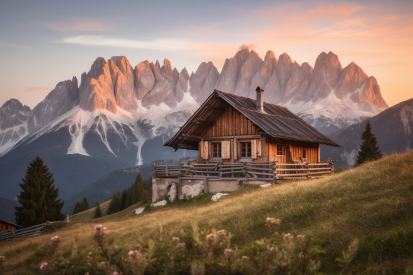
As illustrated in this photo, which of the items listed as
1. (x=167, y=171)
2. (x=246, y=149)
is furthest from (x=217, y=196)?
(x=167, y=171)

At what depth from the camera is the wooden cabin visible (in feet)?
80.4

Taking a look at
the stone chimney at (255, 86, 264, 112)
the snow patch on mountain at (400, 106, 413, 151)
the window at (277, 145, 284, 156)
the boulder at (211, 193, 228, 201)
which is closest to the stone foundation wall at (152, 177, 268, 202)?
the boulder at (211, 193, 228, 201)

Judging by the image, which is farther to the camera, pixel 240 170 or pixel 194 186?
pixel 194 186

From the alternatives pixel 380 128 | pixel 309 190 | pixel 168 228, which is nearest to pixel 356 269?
pixel 309 190

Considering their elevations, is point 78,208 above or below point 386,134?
below

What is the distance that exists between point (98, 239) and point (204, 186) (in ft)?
63.4

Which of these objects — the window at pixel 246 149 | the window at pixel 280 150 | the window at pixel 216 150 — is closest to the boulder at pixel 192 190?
the window at pixel 216 150

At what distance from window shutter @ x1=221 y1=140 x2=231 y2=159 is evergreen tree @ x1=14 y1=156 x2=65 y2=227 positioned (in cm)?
2921

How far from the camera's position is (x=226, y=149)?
2612 cm

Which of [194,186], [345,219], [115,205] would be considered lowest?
[115,205]

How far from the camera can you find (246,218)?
11.5 metres

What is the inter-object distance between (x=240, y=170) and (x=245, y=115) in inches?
151

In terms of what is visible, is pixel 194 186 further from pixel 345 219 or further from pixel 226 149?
pixel 345 219

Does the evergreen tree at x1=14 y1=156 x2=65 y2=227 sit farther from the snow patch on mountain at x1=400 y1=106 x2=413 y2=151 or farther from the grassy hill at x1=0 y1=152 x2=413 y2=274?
the snow patch on mountain at x1=400 y1=106 x2=413 y2=151
